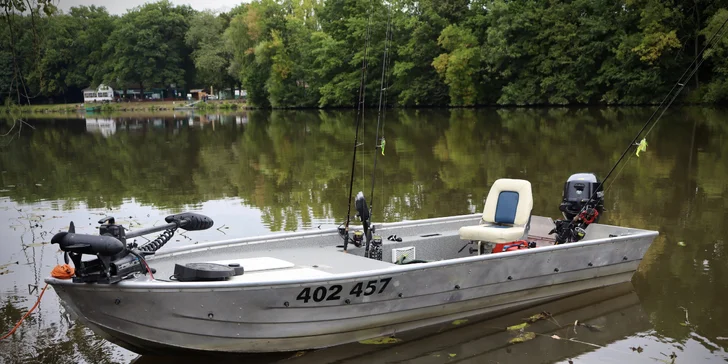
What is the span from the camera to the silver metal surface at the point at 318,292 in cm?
589

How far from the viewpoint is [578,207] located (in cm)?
873

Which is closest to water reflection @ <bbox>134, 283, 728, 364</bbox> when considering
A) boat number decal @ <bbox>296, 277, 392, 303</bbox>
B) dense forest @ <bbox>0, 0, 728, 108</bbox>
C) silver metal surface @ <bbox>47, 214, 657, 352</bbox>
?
silver metal surface @ <bbox>47, 214, 657, 352</bbox>

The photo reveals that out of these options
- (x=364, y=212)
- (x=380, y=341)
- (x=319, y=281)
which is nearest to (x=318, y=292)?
(x=319, y=281)

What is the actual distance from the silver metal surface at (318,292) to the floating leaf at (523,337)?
514mm

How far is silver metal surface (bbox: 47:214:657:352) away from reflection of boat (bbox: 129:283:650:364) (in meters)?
0.12

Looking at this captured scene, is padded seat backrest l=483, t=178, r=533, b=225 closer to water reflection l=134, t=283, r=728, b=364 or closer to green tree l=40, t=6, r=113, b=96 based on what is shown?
water reflection l=134, t=283, r=728, b=364

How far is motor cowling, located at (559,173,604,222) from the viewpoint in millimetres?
8703

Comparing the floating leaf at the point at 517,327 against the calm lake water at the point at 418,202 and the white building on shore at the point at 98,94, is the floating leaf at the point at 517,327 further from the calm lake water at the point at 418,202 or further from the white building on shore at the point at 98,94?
the white building on shore at the point at 98,94

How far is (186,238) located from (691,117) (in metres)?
29.8

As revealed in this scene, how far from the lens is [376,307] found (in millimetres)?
6598

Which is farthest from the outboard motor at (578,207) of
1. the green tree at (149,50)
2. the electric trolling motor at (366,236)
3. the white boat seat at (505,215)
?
the green tree at (149,50)

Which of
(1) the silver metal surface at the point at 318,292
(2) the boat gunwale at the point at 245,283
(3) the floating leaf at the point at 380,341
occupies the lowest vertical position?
(3) the floating leaf at the point at 380,341

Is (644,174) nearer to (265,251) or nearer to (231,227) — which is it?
(231,227)

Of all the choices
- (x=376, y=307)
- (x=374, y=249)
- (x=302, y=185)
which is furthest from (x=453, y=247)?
(x=302, y=185)
